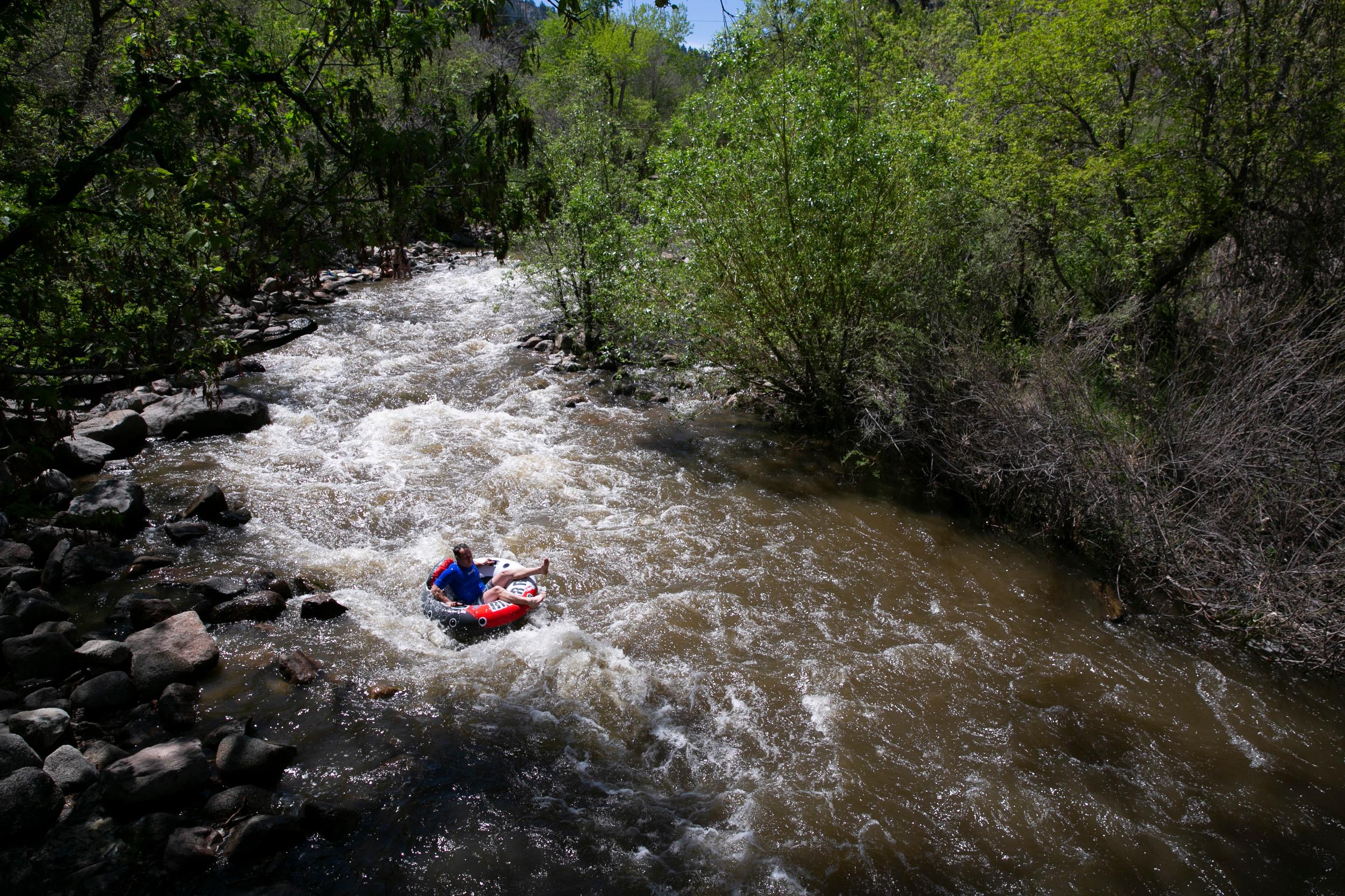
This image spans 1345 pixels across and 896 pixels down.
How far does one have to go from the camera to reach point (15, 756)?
4605mm

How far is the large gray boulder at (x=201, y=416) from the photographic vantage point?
35.9 ft

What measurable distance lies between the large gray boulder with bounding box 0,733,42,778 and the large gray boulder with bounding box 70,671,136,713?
2.52ft

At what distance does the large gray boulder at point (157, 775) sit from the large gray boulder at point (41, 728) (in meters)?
→ 0.47

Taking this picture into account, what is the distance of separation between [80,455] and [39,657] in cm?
506

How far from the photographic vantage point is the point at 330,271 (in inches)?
808

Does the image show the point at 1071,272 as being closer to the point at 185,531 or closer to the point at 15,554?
the point at 185,531

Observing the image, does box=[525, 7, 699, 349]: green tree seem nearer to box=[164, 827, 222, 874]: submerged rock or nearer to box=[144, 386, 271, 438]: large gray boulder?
box=[144, 386, 271, 438]: large gray boulder

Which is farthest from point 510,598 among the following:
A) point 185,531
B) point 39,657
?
point 185,531

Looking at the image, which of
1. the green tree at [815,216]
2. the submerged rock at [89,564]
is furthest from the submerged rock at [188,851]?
the green tree at [815,216]

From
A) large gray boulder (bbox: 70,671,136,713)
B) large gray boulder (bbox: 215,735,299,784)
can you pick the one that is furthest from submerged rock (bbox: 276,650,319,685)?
large gray boulder (bbox: 70,671,136,713)

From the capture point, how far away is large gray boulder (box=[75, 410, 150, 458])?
1011 cm

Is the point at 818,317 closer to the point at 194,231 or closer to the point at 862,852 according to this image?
the point at 862,852

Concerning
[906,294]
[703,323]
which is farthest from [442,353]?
[906,294]

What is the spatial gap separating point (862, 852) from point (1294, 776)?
12.7ft
